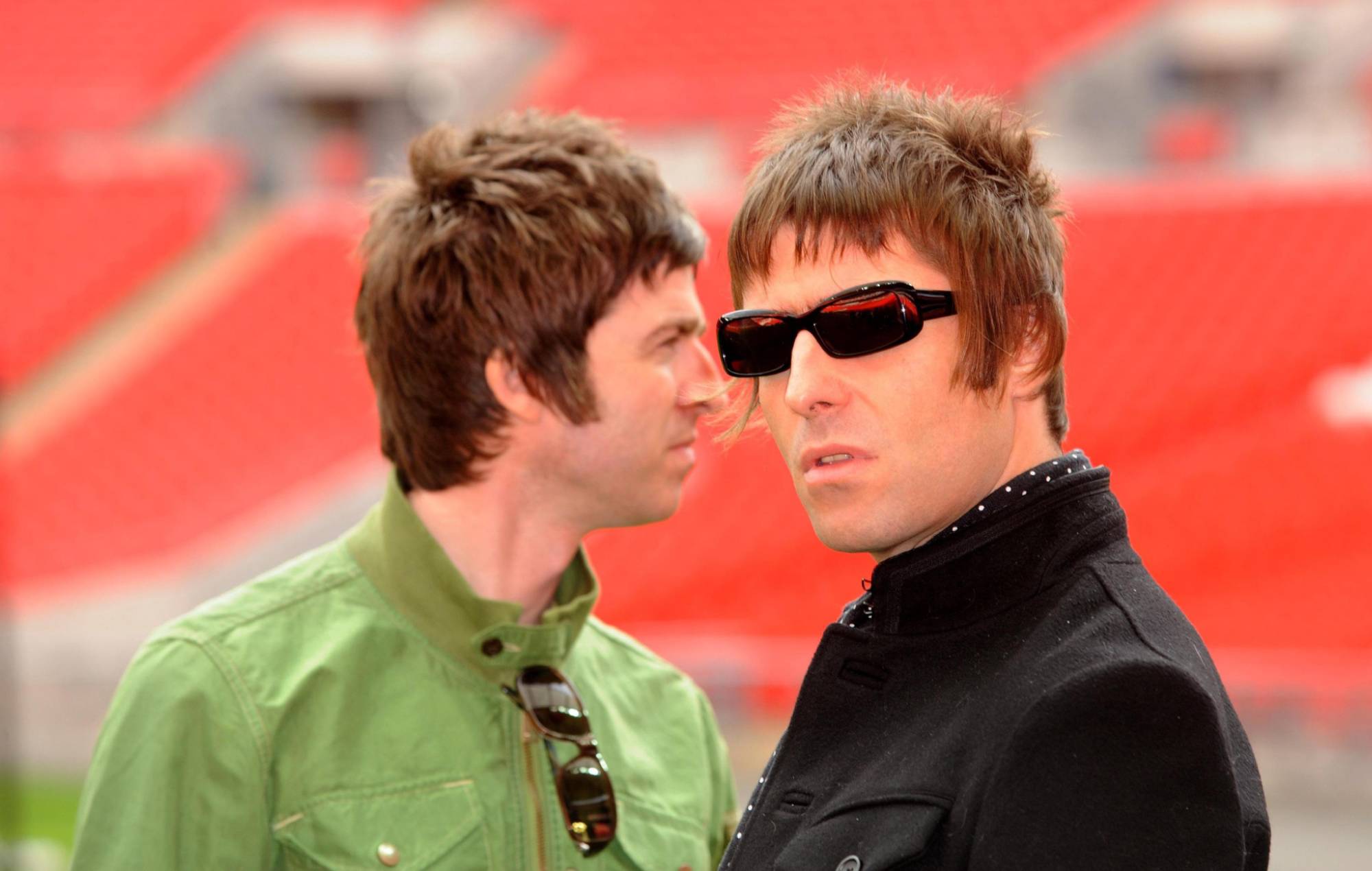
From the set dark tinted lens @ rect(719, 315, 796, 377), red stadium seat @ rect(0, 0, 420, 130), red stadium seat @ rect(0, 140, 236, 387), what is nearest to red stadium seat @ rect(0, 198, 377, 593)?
red stadium seat @ rect(0, 140, 236, 387)

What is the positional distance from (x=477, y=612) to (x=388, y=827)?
0.27 meters

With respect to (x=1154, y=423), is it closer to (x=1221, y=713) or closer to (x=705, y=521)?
(x=705, y=521)

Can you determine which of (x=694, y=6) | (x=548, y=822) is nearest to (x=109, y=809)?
(x=548, y=822)

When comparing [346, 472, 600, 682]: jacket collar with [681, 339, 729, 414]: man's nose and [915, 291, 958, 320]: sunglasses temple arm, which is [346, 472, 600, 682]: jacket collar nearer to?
[681, 339, 729, 414]: man's nose

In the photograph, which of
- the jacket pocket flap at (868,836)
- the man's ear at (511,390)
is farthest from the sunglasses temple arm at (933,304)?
the man's ear at (511,390)

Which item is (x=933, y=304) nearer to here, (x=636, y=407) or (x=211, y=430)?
(x=636, y=407)

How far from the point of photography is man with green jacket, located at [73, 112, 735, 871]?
1.64 metres

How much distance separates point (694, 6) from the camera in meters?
12.9

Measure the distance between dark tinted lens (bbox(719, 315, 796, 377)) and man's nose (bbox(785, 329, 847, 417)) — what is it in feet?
0.08

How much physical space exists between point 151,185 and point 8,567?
Answer: 13.1ft

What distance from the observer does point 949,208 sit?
1193 millimetres

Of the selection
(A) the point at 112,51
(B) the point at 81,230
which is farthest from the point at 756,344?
(A) the point at 112,51

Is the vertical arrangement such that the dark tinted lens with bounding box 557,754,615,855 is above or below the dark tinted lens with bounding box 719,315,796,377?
below

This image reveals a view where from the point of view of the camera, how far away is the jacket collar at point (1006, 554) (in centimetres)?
119
